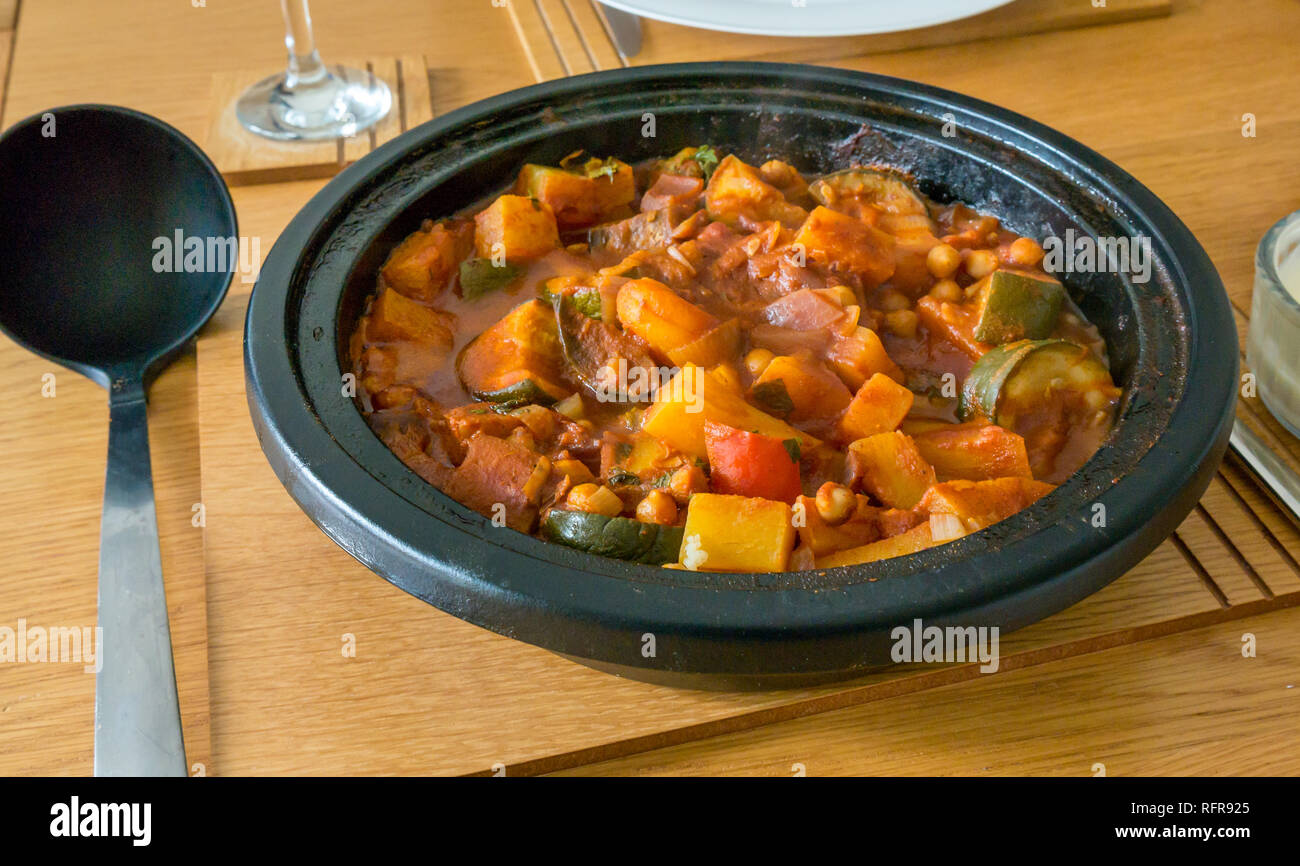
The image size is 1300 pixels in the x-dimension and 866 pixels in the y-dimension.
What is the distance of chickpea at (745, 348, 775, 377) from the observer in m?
1.61

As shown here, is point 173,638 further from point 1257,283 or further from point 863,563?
A: point 1257,283

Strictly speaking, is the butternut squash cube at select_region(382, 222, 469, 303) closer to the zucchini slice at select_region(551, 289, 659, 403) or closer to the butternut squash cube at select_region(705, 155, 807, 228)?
the zucchini slice at select_region(551, 289, 659, 403)

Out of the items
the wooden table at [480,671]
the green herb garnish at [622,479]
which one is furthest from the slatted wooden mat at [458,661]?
the green herb garnish at [622,479]

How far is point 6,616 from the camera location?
159cm

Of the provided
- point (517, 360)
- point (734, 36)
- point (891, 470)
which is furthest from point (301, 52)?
point (891, 470)

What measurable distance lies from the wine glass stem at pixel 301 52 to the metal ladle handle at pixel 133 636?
113cm

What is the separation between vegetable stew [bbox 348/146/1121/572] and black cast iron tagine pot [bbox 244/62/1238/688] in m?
0.07

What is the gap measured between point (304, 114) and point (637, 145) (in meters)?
0.86

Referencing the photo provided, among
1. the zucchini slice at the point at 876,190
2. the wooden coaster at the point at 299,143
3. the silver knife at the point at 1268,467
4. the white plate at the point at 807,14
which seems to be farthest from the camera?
the white plate at the point at 807,14

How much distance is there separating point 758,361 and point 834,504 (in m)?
0.33

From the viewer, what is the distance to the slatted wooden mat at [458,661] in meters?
1.34

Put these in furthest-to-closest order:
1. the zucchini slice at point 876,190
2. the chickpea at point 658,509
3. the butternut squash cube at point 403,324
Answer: the zucchini slice at point 876,190 < the butternut squash cube at point 403,324 < the chickpea at point 658,509

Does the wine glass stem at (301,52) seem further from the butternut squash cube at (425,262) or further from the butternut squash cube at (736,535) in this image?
the butternut squash cube at (736,535)

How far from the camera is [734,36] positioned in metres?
2.77
